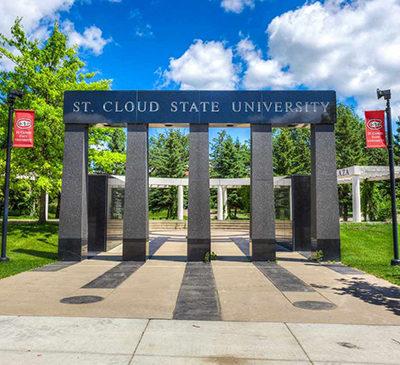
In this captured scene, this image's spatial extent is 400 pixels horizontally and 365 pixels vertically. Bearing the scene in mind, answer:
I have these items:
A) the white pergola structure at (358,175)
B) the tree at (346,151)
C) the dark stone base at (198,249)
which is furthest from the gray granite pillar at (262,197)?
the tree at (346,151)

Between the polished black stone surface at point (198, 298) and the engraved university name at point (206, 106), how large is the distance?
21.8ft

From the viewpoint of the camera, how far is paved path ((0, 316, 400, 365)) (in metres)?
5.45

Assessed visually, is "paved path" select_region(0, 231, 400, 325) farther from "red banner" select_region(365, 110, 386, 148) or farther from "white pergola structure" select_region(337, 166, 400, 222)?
"white pergola structure" select_region(337, 166, 400, 222)

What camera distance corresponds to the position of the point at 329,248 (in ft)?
53.1

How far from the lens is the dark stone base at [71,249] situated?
53.1ft

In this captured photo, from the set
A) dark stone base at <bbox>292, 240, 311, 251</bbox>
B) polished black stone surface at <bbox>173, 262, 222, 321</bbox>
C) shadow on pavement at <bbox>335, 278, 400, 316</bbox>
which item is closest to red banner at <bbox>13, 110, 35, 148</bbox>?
polished black stone surface at <bbox>173, 262, 222, 321</bbox>

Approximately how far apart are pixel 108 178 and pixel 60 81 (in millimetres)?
9570

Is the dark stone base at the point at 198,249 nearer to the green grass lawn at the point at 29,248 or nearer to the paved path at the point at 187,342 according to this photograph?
the green grass lawn at the point at 29,248

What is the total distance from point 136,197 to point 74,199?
8.53 feet

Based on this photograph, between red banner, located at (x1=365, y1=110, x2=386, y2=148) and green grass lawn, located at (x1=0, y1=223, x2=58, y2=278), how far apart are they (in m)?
13.3

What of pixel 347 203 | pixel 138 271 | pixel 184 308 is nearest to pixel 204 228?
pixel 138 271

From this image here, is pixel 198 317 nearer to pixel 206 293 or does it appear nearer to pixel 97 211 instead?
pixel 206 293

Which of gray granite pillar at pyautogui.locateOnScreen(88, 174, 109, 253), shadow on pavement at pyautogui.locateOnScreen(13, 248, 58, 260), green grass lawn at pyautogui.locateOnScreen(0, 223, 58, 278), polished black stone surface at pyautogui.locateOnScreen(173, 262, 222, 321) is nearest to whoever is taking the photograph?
polished black stone surface at pyautogui.locateOnScreen(173, 262, 222, 321)

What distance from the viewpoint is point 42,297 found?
30.5 ft
